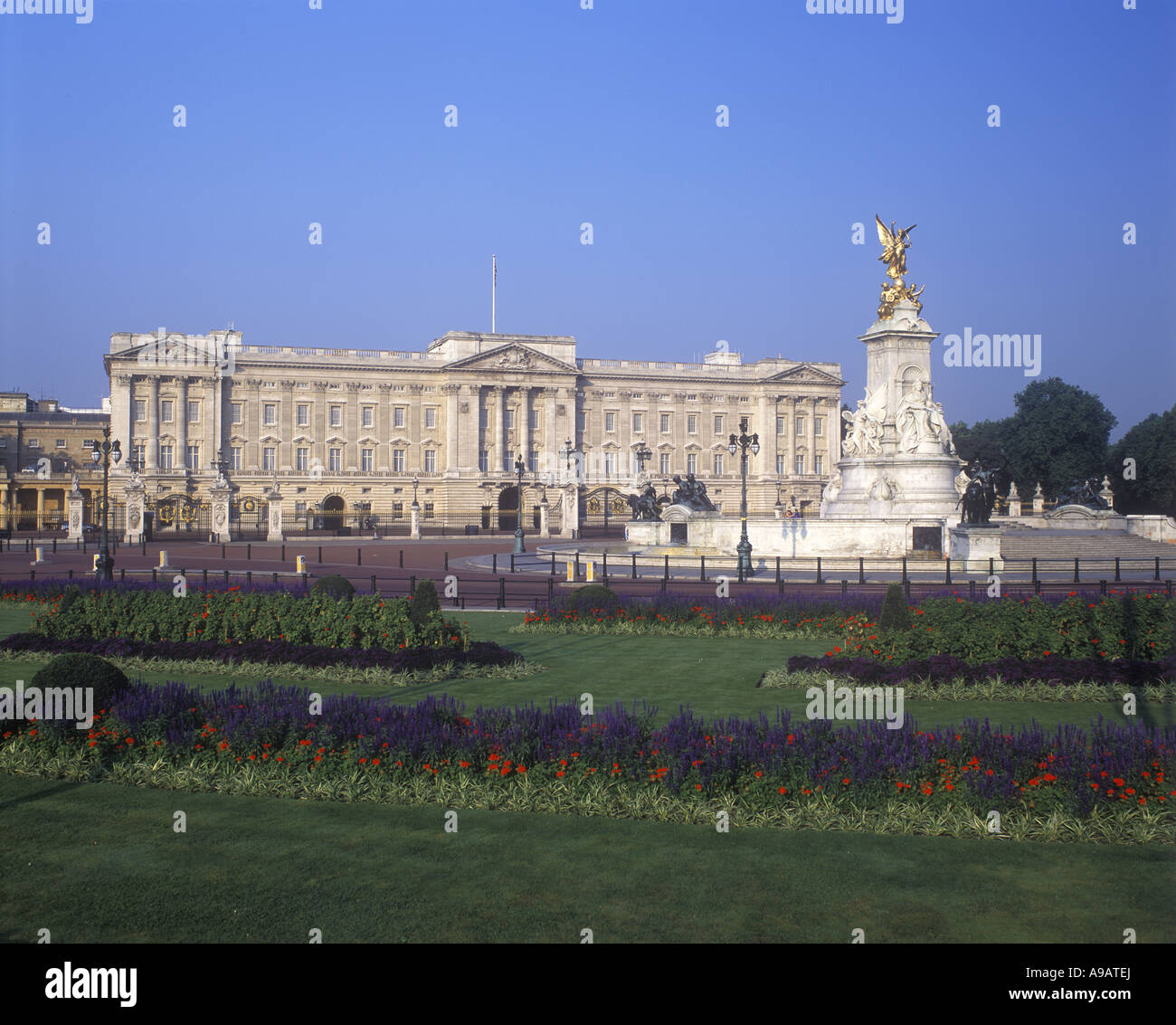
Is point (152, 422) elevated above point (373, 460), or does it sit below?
above

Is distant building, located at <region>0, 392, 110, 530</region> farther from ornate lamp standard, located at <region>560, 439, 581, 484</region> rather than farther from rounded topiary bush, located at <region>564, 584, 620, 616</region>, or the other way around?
rounded topiary bush, located at <region>564, 584, 620, 616</region>

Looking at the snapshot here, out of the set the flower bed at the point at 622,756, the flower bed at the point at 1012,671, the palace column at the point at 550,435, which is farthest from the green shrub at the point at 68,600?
the palace column at the point at 550,435

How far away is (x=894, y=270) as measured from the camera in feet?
148

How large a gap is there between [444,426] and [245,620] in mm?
84701

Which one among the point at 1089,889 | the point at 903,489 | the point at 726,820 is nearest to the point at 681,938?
the point at 726,820

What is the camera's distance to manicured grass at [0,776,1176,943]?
272 inches

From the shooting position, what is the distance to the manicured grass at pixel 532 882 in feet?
22.6

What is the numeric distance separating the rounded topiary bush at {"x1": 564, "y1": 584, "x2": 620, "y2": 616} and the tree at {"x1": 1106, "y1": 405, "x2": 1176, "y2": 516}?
251 ft

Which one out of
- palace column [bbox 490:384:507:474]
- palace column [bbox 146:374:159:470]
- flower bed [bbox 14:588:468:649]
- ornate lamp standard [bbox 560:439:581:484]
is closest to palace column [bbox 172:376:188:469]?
palace column [bbox 146:374:159:470]

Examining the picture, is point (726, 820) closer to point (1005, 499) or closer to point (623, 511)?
point (1005, 499)

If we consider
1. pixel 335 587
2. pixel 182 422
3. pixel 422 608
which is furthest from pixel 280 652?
pixel 182 422

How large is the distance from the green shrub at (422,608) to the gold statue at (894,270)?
104 ft

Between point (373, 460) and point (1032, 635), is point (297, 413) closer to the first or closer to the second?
point (373, 460)
